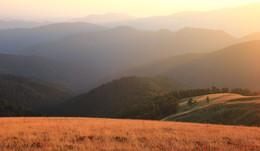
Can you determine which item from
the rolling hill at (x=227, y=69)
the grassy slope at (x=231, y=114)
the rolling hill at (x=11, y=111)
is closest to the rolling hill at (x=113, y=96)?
the rolling hill at (x=11, y=111)

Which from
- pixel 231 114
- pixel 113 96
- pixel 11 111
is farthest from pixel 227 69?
pixel 11 111

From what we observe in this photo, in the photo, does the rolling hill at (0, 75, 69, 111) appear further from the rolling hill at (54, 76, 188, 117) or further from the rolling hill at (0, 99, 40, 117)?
the rolling hill at (0, 99, 40, 117)

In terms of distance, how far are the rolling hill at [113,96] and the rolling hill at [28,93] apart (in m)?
28.9

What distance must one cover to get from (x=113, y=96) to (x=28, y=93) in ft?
282

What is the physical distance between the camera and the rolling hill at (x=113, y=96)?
92713 mm

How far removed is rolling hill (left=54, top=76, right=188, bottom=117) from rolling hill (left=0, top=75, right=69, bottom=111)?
94.9 feet

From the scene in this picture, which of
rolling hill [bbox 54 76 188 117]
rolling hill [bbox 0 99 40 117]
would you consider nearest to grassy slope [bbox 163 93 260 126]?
rolling hill [bbox 54 76 188 117]

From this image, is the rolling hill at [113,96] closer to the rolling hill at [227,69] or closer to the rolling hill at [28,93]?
the rolling hill at [28,93]

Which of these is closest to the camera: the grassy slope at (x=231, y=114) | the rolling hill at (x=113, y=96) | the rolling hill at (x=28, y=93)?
the grassy slope at (x=231, y=114)

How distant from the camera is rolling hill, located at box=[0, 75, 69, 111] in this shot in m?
140

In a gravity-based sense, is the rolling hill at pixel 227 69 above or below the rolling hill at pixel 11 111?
above

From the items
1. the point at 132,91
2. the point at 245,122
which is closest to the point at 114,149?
the point at 245,122

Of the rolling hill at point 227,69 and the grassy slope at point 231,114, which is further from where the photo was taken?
the rolling hill at point 227,69

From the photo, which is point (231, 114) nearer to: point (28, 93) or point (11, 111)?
point (11, 111)
